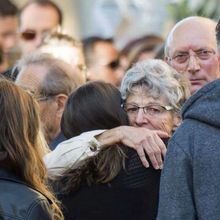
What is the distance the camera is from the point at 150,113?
486 centimetres

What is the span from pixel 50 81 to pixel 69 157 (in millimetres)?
1623

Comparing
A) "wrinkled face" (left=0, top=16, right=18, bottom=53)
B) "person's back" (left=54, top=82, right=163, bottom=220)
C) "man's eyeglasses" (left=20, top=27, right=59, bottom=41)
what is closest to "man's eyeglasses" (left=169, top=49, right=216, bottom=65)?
"person's back" (left=54, top=82, right=163, bottom=220)

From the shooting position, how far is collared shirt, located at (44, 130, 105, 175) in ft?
14.5

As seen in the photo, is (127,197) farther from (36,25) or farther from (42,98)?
(36,25)

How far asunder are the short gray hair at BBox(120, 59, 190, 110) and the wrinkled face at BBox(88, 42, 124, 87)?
3659 millimetres

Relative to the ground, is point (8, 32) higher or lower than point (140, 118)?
lower

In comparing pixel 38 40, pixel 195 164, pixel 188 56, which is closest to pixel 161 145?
pixel 195 164

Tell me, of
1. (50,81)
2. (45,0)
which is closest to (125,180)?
(50,81)

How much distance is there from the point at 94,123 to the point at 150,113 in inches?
15.6

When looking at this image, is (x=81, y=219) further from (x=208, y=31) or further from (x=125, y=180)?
(x=208, y=31)

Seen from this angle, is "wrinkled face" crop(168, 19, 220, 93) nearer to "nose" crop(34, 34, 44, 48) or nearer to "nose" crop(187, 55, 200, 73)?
"nose" crop(187, 55, 200, 73)

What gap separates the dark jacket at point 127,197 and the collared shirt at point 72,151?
6.4 inches

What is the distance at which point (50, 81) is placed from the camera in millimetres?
6016

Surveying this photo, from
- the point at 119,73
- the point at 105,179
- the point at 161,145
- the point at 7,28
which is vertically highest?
the point at 161,145
